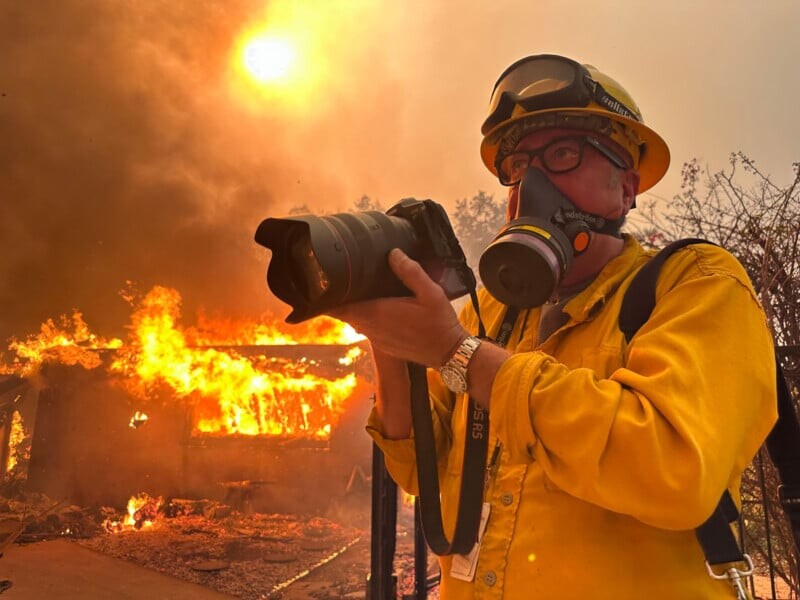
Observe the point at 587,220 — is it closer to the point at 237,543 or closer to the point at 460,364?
the point at 460,364

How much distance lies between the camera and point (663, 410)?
1156mm

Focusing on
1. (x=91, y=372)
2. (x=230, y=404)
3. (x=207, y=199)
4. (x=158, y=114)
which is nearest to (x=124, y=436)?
(x=91, y=372)

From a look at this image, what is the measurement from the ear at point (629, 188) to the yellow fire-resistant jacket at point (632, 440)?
511 mm

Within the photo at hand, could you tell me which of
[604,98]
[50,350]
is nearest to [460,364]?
[604,98]

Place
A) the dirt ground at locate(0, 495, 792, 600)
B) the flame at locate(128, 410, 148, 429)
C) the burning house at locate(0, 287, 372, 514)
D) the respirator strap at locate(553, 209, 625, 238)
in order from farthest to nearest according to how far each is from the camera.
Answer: the flame at locate(128, 410, 148, 429) < the burning house at locate(0, 287, 372, 514) < the dirt ground at locate(0, 495, 792, 600) < the respirator strap at locate(553, 209, 625, 238)

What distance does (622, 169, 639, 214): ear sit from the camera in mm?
1981

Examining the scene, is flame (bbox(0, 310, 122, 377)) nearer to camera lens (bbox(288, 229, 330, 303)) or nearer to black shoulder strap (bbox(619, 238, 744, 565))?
camera lens (bbox(288, 229, 330, 303))

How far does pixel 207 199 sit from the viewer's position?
1573cm

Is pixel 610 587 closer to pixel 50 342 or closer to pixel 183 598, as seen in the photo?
pixel 183 598

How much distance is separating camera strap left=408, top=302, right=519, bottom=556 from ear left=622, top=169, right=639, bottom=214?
65 centimetres

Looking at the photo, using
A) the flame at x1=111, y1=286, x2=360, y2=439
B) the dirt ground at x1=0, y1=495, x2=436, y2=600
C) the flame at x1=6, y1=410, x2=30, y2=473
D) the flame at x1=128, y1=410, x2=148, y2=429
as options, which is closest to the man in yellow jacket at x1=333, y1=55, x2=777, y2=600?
the dirt ground at x1=0, y1=495, x2=436, y2=600

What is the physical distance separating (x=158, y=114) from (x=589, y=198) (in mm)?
15387

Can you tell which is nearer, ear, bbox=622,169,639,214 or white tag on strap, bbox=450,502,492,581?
white tag on strap, bbox=450,502,492,581

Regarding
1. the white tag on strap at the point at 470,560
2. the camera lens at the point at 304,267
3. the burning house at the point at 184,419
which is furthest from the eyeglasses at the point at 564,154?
the burning house at the point at 184,419
